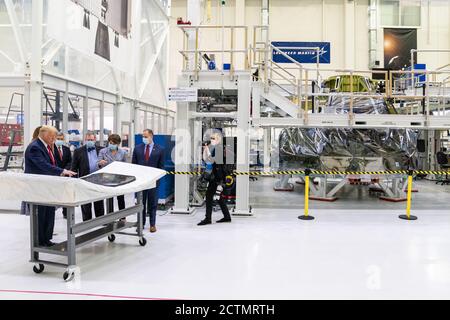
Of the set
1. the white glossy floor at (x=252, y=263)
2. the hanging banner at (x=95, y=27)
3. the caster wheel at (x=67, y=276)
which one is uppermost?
the hanging banner at (x=95, y=27)

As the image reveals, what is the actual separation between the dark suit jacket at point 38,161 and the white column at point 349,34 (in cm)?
1677

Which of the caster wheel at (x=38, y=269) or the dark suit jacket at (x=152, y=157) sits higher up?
the dark suit jacket at (x=152, y=157)

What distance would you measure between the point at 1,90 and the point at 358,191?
34.1 feet

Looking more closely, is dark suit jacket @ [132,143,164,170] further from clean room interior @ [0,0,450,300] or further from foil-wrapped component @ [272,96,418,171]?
foil-wrapped component @ [272,96,418,171]

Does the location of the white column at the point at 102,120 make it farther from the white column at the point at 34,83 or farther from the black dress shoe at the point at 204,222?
the black dress shoe at the point at 204,222

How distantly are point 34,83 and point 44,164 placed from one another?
13.0 feet

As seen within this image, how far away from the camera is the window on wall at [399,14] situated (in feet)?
60.0

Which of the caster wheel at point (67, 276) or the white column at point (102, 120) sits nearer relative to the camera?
the caster wheel at point (67, 276)

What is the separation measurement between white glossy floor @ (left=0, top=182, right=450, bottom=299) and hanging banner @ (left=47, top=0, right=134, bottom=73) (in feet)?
11.0

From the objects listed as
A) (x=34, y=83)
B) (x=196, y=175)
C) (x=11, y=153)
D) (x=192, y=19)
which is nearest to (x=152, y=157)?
(x=196, y=175)

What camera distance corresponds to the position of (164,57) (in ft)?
55.2

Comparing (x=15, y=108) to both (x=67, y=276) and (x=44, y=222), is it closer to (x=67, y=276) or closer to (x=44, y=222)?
(x=44, y=222)

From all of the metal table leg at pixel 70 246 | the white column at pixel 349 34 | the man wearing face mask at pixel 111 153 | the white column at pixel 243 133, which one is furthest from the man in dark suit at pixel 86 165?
the white column at pixel 349 34
